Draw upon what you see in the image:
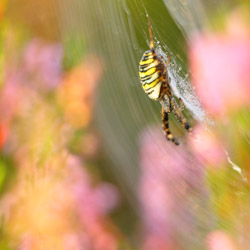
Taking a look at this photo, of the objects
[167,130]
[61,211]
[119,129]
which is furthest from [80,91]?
[167,130]

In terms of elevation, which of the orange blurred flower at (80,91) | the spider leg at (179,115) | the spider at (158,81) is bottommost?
the orange blurred flower at (80,91)

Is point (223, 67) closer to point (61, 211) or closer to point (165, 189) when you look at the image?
point (165, 189)

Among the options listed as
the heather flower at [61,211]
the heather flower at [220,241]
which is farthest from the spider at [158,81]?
the heather flower at [61,211]

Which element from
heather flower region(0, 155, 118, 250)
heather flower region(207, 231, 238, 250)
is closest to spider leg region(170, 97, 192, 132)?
heather flower region(207, 231, 238, 250)

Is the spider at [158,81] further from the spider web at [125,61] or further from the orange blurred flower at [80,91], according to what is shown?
the orange blurred flower at [80,91]

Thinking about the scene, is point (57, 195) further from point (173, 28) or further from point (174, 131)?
point (173, 28)

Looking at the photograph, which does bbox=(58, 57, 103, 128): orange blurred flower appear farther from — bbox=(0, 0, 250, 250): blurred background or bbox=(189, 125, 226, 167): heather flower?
bbox=(189, 125, 226, 167): heather flower
